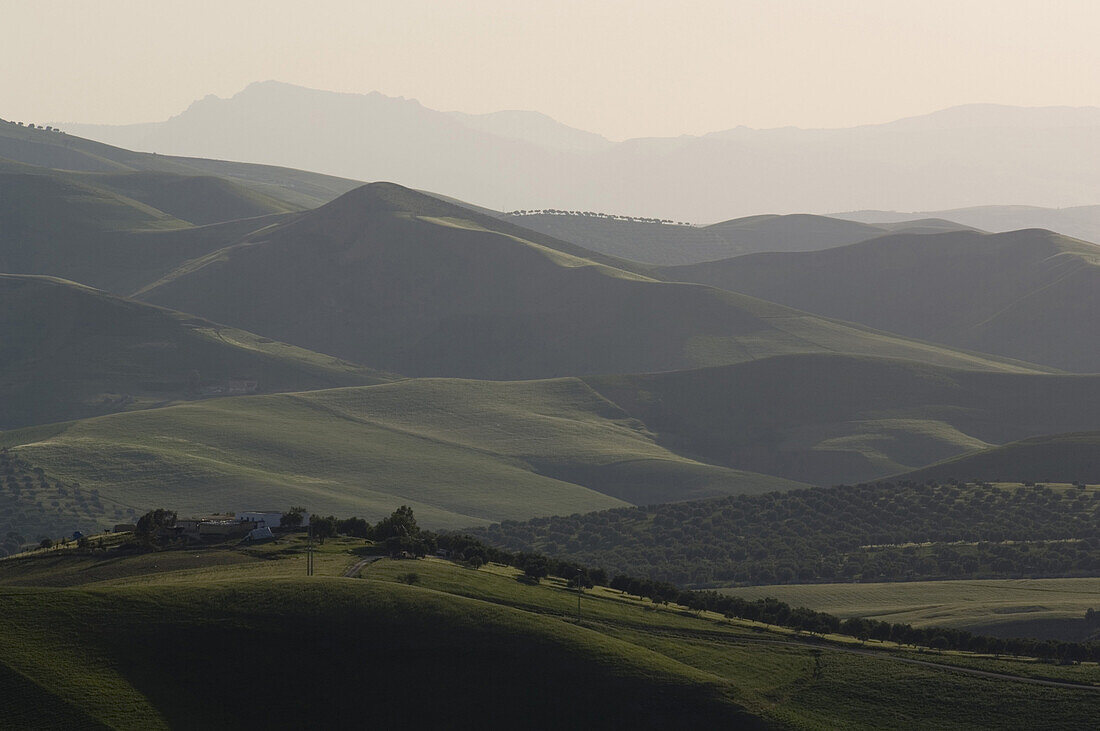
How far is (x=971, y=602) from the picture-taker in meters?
172

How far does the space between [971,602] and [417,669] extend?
305 ft

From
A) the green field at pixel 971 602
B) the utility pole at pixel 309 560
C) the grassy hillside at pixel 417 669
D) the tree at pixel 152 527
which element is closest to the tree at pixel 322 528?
the utility pole at pixel 309 560

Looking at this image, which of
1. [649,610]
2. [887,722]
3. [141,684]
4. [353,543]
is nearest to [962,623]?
[649,610]

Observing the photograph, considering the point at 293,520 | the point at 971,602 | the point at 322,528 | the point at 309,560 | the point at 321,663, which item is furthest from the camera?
the point at 971,602

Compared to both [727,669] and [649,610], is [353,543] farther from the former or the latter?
[727,669]

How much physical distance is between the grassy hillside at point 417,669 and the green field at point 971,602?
124 ft

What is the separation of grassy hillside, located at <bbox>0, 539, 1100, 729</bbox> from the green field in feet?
124

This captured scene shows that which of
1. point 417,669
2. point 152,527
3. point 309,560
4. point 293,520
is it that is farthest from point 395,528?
point 417,669

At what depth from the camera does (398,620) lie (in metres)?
106

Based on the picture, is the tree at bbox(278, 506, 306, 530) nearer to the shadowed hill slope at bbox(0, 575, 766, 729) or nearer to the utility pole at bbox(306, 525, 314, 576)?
the utility pole at bbox(306, 525, 314, 576)

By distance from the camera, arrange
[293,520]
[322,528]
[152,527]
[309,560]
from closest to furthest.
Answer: [309,560] < [152,527] < [322,528] < [293,520]

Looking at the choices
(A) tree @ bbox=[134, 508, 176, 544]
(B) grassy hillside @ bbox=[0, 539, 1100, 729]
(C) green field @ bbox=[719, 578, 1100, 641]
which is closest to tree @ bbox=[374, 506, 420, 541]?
(A) tree @ bbox=[134, 508, 176, 544]

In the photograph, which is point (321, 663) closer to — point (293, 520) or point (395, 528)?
point (395, 528)

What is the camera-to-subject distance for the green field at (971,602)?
499 ft
